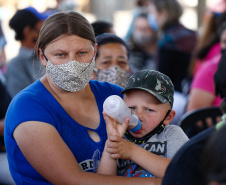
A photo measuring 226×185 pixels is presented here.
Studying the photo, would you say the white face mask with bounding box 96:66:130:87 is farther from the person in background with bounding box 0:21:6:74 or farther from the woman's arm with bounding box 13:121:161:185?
the person in background with bounding box 0:21:6:74

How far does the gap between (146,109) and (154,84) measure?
148 millimetres

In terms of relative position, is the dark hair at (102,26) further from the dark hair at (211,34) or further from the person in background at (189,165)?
the person in background at (189,165)

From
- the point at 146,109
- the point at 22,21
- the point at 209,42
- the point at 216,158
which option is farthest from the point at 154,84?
the point at 209,42

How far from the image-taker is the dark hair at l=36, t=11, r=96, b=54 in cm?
233

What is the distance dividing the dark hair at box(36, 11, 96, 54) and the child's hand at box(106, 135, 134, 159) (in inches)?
24.4

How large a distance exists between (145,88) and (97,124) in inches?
13.9

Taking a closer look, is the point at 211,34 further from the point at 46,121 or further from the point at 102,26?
the point at 46,121

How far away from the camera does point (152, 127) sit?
2.38 meters

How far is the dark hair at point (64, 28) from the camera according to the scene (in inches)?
91.6

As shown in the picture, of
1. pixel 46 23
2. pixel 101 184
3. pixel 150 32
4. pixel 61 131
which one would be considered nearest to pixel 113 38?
pixel 46 23

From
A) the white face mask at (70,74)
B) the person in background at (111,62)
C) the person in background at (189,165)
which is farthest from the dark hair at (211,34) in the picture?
the person in background at (189,165)

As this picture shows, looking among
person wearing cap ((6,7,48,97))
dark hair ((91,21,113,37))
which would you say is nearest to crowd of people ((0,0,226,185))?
dark hair ((91,21,113,37))

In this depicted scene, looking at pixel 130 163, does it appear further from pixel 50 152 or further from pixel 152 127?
pixel 50 152

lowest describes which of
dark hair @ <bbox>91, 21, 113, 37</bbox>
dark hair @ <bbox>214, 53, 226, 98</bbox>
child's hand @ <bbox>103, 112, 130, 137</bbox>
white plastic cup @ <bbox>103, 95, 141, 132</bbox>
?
child's hand @ <bbox>103, 112, 130, 137</bbox>
